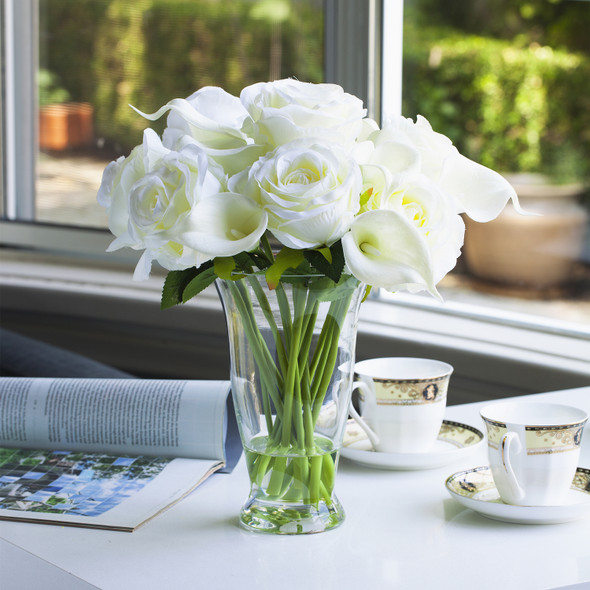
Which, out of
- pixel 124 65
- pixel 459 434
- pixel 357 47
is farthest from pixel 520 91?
pixel 459 434

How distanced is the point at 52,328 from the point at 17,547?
1415mm

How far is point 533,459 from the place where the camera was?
754 mm

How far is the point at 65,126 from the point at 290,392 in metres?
1.74

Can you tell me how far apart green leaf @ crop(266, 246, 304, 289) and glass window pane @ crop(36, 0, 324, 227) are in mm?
1200

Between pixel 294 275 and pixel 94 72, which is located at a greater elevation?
pixel 94 72

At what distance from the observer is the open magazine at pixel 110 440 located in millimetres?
864

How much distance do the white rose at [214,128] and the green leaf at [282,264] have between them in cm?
8

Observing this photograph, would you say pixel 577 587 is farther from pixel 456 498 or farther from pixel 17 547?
pixel 17 547

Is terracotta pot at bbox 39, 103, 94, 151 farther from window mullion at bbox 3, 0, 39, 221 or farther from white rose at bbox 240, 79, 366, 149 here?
white rose at bbox 240, 79, 366, 149

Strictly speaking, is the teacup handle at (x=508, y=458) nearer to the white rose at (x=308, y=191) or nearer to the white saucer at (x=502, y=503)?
the white saucer at (x=502, y=503)

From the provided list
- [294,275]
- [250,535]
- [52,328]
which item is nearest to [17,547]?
[250,535]

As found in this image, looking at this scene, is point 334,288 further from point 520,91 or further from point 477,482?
point 520,91

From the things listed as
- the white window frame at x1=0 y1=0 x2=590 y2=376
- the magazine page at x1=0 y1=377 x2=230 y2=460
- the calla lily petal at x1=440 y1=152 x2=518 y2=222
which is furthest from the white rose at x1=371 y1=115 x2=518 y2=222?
the white window frame at x1=0 y1=0 x2=590 y2=376

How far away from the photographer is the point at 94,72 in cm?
224
